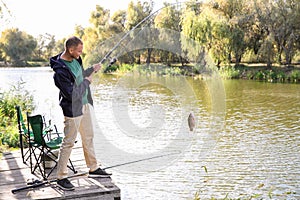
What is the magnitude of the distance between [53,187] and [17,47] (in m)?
44.3

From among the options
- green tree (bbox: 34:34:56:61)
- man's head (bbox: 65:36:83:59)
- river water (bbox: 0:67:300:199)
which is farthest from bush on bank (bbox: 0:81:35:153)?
green tree (bbox: 34:34:56:61)

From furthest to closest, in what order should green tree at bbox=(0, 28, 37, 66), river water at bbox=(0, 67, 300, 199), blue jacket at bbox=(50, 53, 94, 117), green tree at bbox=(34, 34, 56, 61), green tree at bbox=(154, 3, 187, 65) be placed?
green tree at bbox=(34, 34, 56, 61)
green tree at bbox=(0, 28, 37, 66)
green tree at bbox=(154, 3, 187, 65)
river water at bbox=(0, 67, 300, 199)
blue jacket at bbox=(50, 53, 94, 117)

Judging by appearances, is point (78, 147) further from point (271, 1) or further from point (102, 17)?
point (102, 17)

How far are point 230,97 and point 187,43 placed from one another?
7.67 metres

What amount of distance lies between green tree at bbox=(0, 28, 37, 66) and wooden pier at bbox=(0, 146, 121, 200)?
3955 centimetres

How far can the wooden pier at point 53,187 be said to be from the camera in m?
3.67

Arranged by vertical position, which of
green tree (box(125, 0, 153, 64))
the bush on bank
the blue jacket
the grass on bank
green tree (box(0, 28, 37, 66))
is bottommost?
the bush on bank

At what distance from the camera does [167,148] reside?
25.7ft

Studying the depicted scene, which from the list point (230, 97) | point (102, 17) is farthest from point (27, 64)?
point (230, 97)

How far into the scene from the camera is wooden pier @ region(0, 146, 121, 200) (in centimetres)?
367

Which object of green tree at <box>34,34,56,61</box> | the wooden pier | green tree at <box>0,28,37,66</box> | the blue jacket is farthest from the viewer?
green tree at <box>34,34,56,61</box>

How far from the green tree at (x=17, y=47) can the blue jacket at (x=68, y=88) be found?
4034 centimetres

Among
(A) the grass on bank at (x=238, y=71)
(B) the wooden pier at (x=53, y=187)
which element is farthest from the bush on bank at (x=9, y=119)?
(A) the grass on bank at (x=238, y=71)

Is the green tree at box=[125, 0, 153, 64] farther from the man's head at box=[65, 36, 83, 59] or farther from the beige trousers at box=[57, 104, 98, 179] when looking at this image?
the man's head at box=[65, 36, 83, 59]
